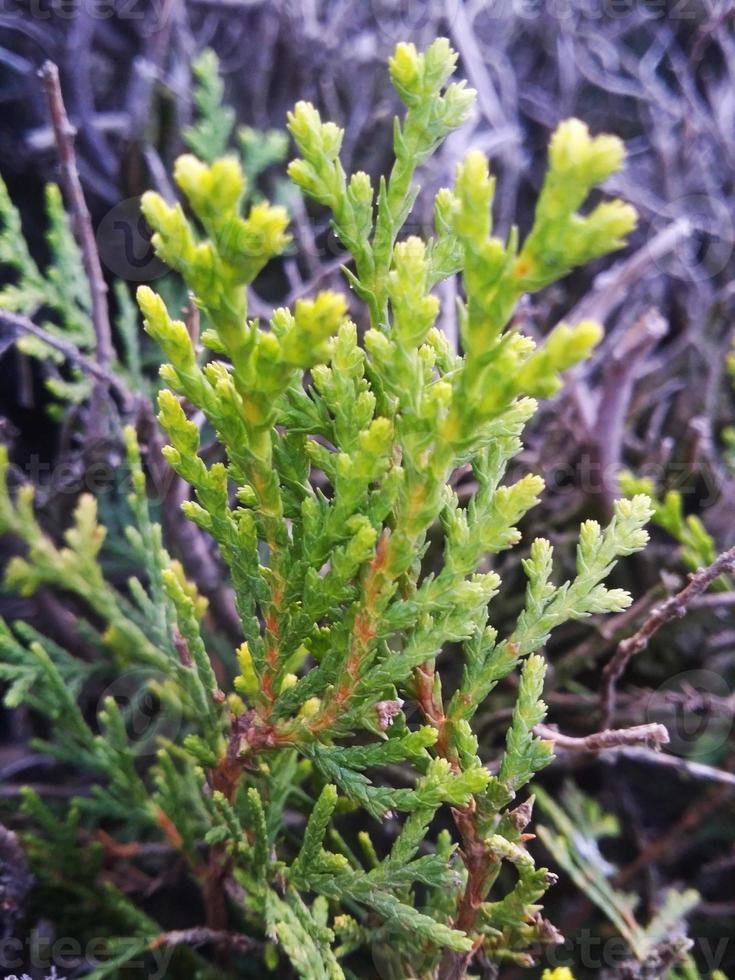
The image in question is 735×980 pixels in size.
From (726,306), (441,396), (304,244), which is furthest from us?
(726,306)

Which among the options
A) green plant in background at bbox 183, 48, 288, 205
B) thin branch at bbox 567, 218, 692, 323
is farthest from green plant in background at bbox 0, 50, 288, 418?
thin branch at bbox 567, 218, 692, 323

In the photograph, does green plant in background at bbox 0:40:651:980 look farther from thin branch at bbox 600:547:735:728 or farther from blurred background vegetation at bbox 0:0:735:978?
blurred background vegetation at bbox 0:0:735:978

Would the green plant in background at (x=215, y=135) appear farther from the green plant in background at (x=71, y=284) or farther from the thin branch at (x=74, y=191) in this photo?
the thin branch at (x=74, y=191)

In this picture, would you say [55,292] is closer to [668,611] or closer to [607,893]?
[668,611]

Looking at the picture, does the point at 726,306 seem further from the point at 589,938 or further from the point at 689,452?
the point at 589,938

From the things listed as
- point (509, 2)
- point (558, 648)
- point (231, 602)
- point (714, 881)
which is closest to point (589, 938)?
point (714, 881)

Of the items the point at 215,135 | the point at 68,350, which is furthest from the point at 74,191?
the point at 215,135

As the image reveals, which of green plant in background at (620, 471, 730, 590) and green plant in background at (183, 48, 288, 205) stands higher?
green plant in background at (183, 48, 288, 205)
